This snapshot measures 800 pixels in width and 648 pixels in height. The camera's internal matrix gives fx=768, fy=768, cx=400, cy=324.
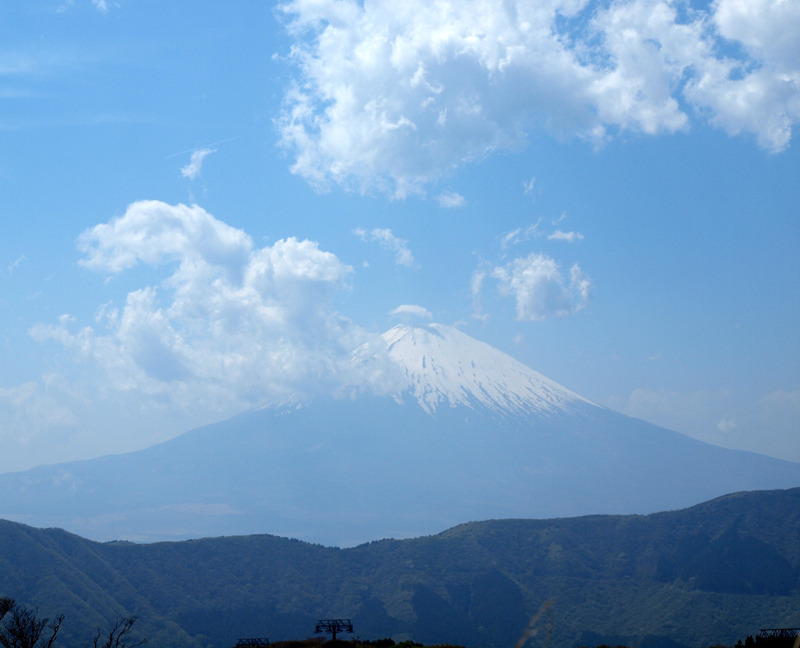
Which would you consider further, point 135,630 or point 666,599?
point 666,599

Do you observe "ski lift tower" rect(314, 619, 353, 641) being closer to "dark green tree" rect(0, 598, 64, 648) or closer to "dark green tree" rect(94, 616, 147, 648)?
"dark green tree" rect(94, 616, 147, 648)

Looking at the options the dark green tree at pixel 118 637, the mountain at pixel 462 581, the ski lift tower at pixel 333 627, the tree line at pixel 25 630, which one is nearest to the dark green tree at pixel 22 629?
the tree line at pixel 25 630

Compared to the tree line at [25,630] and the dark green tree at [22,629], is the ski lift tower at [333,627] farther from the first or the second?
the dark green tree at [22,629]

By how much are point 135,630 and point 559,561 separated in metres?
64.4

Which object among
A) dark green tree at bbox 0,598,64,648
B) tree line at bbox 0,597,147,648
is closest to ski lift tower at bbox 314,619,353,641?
tree line at bbox 0,597,147,648

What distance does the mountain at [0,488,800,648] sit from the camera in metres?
97.4

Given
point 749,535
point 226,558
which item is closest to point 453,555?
point 226,558

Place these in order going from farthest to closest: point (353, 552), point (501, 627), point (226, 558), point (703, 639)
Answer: point (353, 552), point (226, 558), point (501, 627), point (703, 639)

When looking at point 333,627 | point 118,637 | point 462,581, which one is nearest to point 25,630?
point 118,637

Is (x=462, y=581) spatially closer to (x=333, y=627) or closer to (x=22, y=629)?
(x=333, y=627)

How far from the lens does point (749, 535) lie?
400ft

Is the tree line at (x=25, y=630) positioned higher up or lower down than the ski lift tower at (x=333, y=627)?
higher up

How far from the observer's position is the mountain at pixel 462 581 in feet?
319

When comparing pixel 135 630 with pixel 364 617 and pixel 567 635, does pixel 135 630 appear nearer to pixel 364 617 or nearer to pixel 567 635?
pixel 364 617
